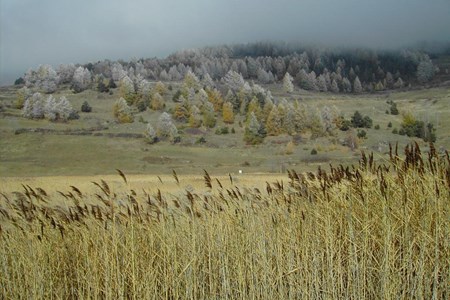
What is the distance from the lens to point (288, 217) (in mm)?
5566

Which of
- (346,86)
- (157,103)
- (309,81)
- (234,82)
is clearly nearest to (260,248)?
(157,103)

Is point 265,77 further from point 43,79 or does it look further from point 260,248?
point 260,248

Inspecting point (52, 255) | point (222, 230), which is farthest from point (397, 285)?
point (52, 255)

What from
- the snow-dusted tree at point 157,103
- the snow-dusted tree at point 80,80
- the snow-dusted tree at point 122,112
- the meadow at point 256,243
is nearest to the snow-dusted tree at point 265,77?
the snow-dusted tree at point 157,103

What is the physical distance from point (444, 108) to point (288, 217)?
113705 millimetres

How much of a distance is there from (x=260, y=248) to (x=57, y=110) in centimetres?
10704

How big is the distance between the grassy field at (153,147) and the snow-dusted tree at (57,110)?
99.9 inches

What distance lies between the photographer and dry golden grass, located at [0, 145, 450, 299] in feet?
14.9

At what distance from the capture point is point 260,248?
4961 millimetres

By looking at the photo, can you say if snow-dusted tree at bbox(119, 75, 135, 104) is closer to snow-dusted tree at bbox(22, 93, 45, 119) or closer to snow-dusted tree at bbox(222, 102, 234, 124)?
snow-dusted tree at bbox(22, 93, 45, 119)

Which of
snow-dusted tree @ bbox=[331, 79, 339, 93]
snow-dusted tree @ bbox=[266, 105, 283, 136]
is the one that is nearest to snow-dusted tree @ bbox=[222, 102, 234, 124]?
snow-dusted tree @ bbox=[266, 105, 283, 136]

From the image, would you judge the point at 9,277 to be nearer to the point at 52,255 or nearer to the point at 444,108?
the point at 52,255

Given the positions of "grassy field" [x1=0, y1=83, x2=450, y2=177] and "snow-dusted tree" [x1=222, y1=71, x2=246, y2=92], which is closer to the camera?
"grassy field" [x1=0, y1=83, x2=450, y2=177]

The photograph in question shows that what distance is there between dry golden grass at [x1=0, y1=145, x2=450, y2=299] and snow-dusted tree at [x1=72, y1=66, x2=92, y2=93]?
14301 cm
